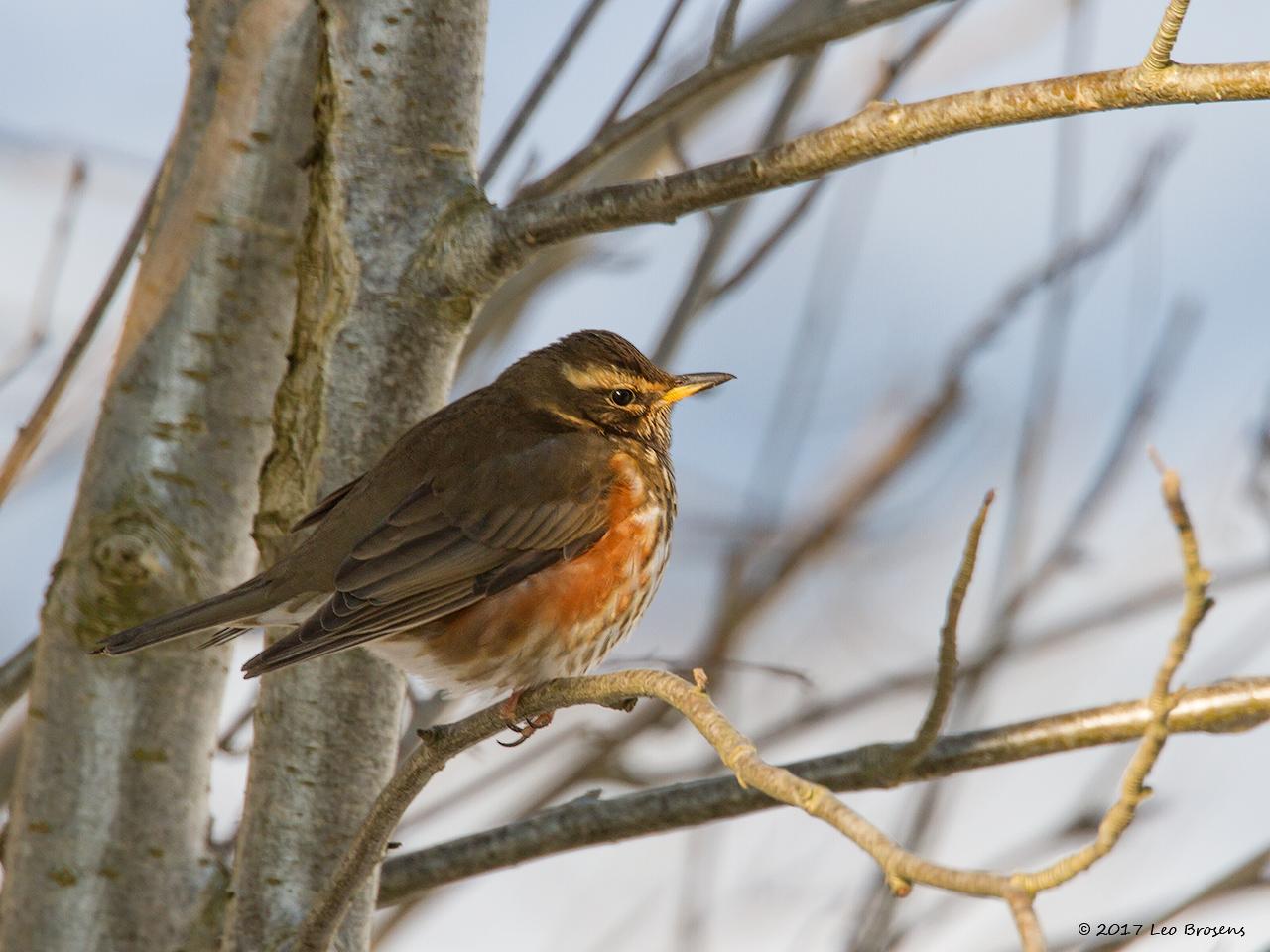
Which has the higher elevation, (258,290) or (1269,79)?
(258,290)

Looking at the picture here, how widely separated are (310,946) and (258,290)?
1617 mm

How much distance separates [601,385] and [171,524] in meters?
1.51

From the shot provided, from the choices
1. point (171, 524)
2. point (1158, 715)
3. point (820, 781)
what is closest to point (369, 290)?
point (171, 524)

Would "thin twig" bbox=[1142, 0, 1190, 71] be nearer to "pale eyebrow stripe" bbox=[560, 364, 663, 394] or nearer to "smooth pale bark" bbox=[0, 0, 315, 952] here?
"smooth pale bark" bbox=[0, 0, 315, 952]

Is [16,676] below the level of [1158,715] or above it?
above

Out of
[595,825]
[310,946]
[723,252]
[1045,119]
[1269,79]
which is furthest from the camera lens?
[723,252]

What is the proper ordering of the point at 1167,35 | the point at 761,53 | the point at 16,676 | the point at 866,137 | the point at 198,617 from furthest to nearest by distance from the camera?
1. the point at 16,676
2. the point at 761,53
3. the point at 198,617
4. the point at 866,137
5. the point at 1167,35

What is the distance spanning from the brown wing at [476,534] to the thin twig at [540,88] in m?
A: 0.79

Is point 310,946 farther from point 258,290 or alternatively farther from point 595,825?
point 258,290

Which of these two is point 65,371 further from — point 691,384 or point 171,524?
point 691,384

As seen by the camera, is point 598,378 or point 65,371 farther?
point 598,378

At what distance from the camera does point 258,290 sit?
3.69 m

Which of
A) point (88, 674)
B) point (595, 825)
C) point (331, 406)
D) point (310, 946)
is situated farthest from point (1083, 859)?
point (88, 674)

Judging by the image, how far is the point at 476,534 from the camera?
12.9ft
